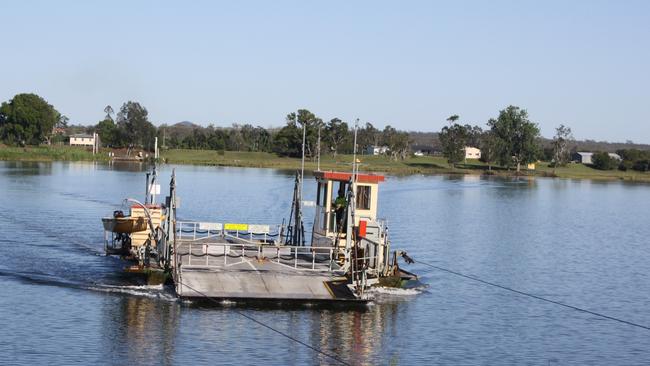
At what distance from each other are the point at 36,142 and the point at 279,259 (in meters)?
159

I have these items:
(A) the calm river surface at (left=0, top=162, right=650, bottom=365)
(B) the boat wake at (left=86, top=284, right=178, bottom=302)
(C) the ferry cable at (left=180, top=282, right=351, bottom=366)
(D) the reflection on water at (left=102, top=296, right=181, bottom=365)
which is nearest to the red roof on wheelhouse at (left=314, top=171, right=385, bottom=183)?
(A) the calm river surface at (left=0, top=162, right=650, bottom=365)

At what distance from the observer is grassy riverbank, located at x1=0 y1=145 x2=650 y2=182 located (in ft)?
544

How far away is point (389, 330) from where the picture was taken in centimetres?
3388

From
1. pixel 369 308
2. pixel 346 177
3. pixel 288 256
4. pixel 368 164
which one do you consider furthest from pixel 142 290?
pixel 368 164

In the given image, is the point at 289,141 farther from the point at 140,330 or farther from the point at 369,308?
the point at 140,330

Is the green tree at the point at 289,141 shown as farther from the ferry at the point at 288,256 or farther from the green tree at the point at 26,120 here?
the ferry at the point at 288,256

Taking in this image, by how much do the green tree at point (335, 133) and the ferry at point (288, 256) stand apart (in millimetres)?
143695

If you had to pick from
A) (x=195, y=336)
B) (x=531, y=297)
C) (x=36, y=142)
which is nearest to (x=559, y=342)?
(x=531, y=297)

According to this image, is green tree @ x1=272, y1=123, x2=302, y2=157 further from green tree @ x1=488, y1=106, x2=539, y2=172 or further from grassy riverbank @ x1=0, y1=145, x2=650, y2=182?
green tree @ x1=488, y1=106, x2=539, y2=172

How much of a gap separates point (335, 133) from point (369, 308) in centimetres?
15660

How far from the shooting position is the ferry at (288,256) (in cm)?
3498

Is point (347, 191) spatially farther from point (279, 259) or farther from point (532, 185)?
point (532, 185)

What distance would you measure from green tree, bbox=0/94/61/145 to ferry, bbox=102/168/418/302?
146m

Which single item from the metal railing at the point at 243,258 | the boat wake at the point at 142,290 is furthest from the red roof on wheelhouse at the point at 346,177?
the boat wake at the point at 142,290
